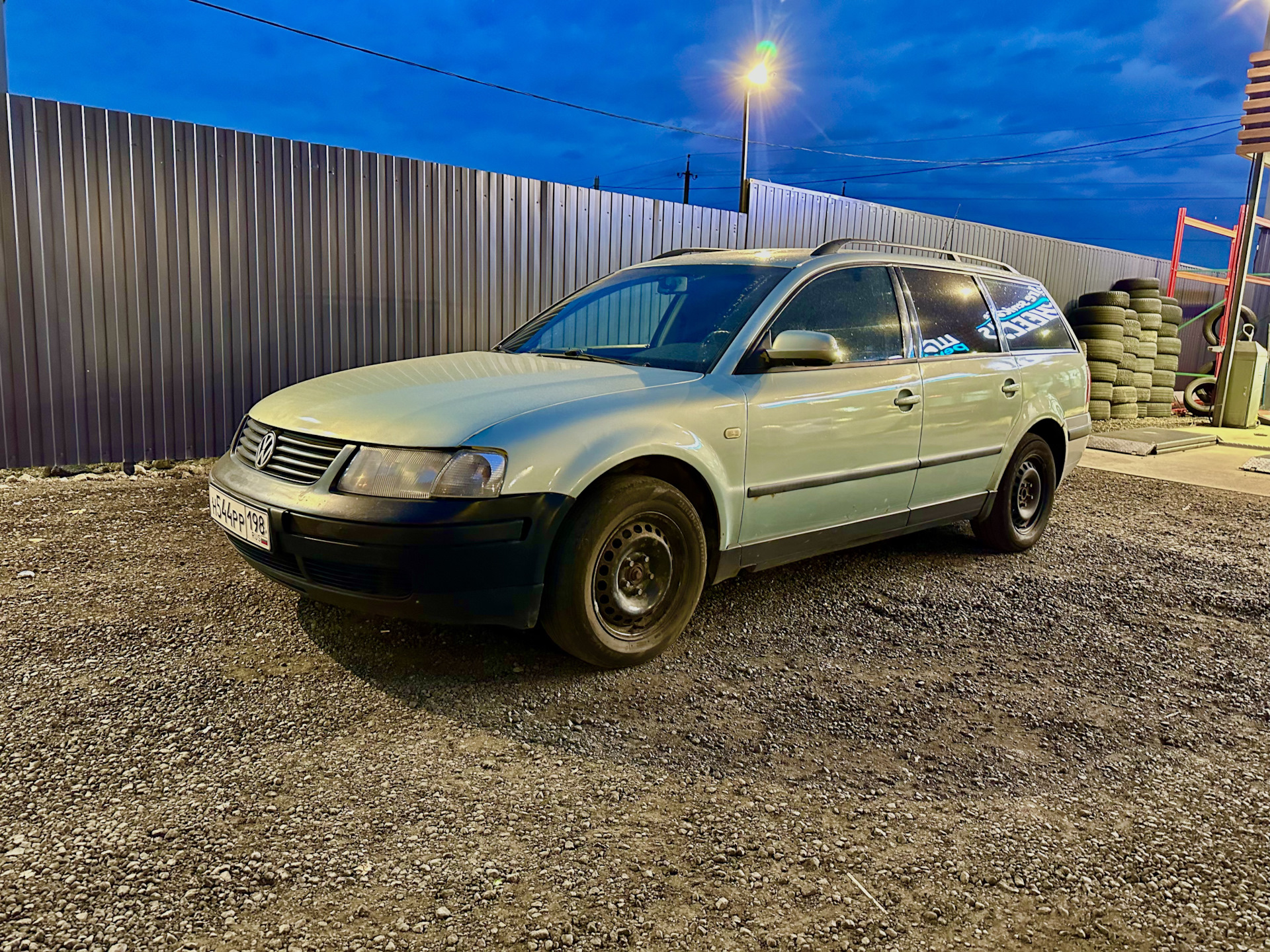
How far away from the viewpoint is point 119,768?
2.70 meters

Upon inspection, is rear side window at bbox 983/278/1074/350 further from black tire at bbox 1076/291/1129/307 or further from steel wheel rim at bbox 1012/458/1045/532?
black tire at bbox 1076/291/1129/307

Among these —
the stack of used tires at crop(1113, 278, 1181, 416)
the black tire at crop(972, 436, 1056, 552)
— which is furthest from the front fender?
the stack of used tires at crop(1113, 278, 1181, 416)

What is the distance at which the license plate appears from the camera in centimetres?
327

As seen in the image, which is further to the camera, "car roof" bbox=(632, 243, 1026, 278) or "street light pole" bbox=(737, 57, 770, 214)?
"street light pole" bbox=(737, 57, 770, 214)

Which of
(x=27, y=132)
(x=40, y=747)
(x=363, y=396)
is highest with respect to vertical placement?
(x=27, y=132)

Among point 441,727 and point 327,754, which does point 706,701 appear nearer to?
point 441,727

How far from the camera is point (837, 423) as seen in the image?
13.5ft

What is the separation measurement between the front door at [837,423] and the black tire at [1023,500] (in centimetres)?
106

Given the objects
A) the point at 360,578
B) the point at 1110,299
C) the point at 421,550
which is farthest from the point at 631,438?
the point at 1110,299

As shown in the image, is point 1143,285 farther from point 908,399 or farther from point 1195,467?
point 908,399

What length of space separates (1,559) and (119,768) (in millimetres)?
2689

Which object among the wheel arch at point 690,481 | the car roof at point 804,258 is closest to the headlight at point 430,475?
the wheel arch at point 690,481

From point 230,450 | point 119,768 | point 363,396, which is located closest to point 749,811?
point 119,768

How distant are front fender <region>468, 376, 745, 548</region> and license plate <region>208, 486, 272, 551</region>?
868mm
